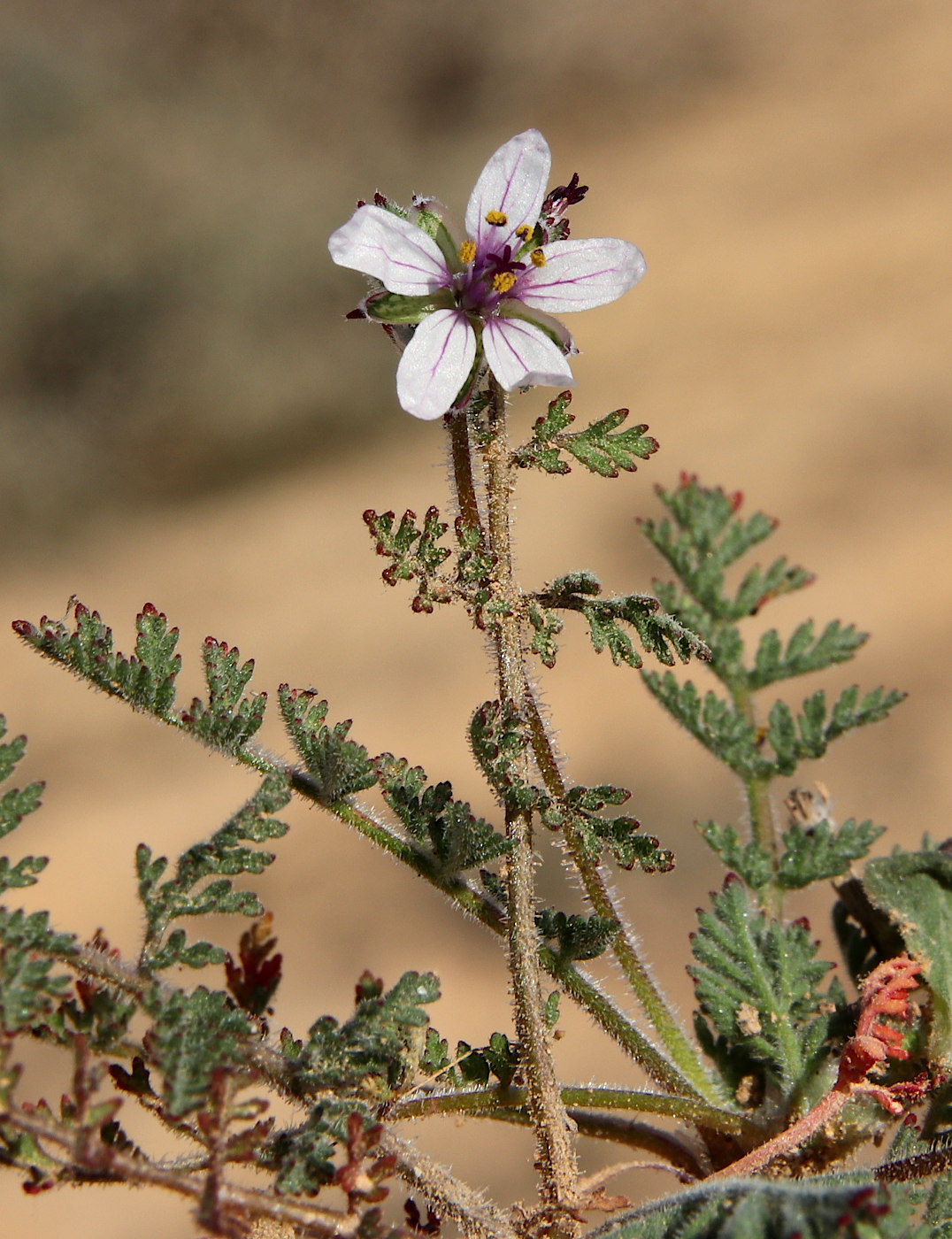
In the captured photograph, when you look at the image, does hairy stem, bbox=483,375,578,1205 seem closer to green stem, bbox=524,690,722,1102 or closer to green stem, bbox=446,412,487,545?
green stem, bbox=446,412,487,545

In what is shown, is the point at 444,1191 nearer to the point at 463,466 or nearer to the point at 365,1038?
the point at 365,1038

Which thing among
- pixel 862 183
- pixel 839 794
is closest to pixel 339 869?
pixel 839 794

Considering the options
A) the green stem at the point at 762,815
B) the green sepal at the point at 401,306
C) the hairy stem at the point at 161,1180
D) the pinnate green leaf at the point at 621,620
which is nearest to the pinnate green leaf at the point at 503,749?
the pinnate green leaf at the point at 621,620

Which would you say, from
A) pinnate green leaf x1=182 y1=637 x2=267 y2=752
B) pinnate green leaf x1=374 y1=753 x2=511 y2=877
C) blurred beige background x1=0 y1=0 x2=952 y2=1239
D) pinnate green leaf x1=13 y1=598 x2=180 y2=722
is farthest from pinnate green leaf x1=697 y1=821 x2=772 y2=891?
blurred beige background x1=0 y1=0 x2=952 y2=1239

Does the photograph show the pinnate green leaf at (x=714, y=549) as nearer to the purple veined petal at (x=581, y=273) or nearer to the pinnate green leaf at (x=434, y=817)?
the purple veined petal at (x=581, y=273)

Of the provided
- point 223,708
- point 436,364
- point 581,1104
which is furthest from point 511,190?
point 581,1104

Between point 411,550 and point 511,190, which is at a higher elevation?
point 511,190

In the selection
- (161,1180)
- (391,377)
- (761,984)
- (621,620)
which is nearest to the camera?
(161,1180)
